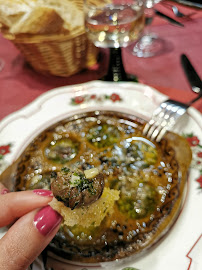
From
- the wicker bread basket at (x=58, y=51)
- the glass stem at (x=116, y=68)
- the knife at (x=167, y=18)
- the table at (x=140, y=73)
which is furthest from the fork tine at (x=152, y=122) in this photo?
the knife at (x=167, y=18)

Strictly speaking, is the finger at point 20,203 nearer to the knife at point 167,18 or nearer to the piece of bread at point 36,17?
the piece of bread at point 36,17

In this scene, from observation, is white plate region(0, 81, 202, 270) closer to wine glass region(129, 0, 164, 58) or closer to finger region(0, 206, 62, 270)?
finger region(0, 206, 62, 270)

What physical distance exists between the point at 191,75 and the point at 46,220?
3.80 ft

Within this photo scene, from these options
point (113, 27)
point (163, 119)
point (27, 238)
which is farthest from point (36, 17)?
point (27, 238)

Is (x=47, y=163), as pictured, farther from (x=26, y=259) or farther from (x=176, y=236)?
(x=176, y=236)

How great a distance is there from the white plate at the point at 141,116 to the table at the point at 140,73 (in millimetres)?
229

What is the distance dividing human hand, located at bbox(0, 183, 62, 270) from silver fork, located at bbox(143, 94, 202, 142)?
518 mm

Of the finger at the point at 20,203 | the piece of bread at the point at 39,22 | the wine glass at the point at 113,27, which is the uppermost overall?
the piece of bread at the point at 39,22

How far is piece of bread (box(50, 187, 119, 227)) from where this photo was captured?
2.52ft

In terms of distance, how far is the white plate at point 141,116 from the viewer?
0.83 m

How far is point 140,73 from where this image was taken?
1.65 meters

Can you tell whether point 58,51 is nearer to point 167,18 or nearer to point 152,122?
point 152,122

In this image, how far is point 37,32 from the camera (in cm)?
136

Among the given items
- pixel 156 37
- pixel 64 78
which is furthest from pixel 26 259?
pixel 156 37
